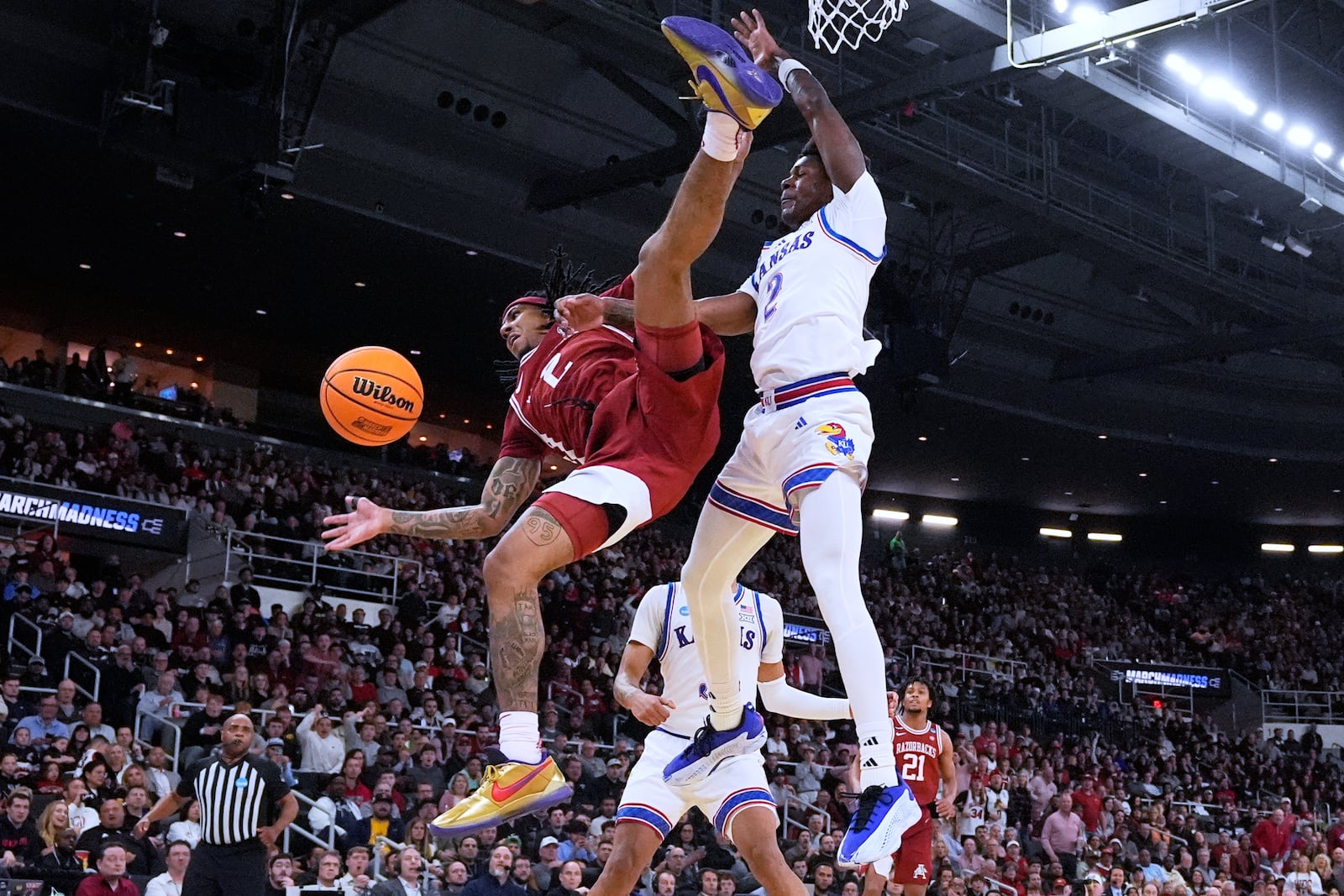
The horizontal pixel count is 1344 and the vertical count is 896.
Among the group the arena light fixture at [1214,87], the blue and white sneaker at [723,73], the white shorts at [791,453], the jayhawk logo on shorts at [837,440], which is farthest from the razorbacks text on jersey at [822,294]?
the arena light fixture at [1214,87]

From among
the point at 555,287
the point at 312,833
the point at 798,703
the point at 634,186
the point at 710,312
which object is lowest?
the point at 312,833

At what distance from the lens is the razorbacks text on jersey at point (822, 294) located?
5.77 meters

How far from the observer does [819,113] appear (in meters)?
5.99

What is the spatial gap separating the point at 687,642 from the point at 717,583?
2.83 m

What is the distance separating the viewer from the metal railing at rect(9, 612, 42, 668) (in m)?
15.9

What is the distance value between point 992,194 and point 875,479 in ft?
63.1

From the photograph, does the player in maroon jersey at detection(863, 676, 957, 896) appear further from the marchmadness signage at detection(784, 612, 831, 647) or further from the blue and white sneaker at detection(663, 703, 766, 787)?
the marchmadness signage at detection(784, 612, 831, 647)

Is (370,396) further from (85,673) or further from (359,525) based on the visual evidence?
(85,673)

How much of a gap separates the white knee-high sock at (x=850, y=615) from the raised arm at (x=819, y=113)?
4.68 ft

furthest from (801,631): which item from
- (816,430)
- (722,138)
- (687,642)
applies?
(722,138)

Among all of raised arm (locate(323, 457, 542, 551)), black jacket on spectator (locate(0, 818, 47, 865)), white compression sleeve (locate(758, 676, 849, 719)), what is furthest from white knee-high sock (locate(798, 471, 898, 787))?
black jacket on spectator (locate(0, 818, 47, 865))

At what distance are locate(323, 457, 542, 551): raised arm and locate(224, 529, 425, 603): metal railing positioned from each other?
582 inches

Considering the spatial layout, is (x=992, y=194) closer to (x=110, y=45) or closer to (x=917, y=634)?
(x=917, y=634)

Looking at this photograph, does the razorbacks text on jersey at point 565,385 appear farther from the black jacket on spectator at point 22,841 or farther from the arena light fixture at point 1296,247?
the arena light fixture at point 1296,247
